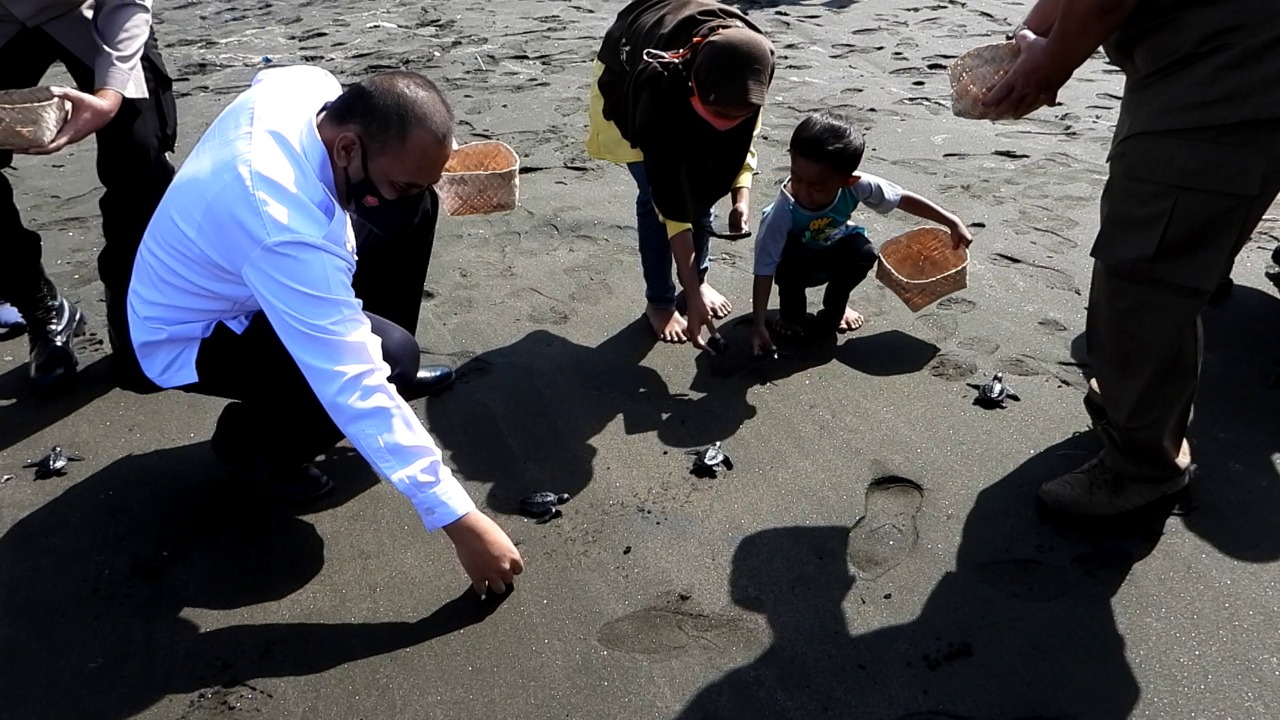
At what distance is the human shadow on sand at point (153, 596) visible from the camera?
198cm

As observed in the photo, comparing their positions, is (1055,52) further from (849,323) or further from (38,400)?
(38,400)

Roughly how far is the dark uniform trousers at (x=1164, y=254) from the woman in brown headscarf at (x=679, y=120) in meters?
0.98

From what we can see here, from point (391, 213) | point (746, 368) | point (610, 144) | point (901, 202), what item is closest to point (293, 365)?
point (391, 213)

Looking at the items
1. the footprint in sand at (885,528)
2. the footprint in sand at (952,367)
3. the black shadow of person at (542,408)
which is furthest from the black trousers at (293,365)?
the footprint in sand at (952,367)

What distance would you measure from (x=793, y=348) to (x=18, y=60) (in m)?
2.45

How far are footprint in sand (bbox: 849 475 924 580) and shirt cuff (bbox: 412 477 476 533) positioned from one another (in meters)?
0.97

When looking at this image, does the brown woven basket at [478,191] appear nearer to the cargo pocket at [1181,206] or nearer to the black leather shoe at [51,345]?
the black leather shoe at [51,345]

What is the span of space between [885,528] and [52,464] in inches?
87.4

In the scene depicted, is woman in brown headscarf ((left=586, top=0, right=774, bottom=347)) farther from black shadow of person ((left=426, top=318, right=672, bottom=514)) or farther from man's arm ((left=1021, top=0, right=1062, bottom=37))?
man's arm ((left=1021, top=0, right=1062, bottom=37))

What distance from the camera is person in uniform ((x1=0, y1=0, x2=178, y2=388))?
2.58 meters

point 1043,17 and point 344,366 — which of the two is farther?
point 1043,17

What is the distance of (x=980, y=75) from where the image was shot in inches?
88.8

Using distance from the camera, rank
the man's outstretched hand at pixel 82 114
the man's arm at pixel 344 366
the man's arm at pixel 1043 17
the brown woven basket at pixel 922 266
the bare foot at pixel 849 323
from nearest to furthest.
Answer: the man's arm at pixel 344 366
the man's arm at pixel 1043 17
the man's outstretched hand at pixel 82 114
the brown woven basket at pixel 922 266
the bare foot at pixel 849 323

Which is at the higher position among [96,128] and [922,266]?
[96,128]
